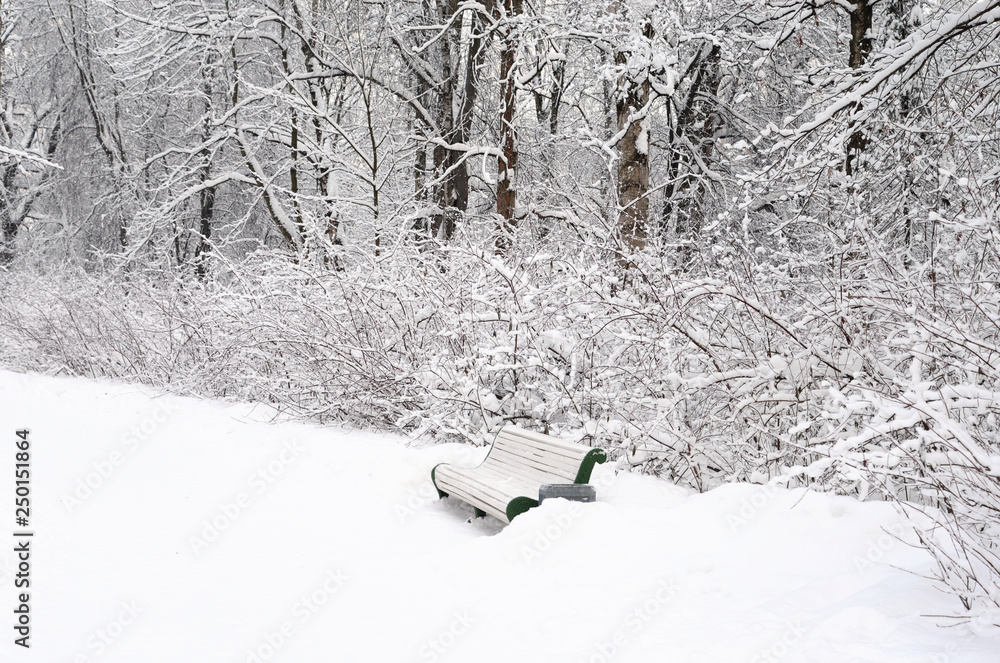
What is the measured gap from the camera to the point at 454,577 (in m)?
4.04

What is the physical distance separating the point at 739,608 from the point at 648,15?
30.7 feet

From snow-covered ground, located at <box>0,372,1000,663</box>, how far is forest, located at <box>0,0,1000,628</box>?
1.18 feet

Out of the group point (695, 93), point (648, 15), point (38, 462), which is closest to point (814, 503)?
point (38, 462)

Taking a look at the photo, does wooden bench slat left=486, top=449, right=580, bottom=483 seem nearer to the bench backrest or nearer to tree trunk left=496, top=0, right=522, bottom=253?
the bench backrest

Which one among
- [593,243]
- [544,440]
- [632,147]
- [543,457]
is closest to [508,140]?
[632,147]

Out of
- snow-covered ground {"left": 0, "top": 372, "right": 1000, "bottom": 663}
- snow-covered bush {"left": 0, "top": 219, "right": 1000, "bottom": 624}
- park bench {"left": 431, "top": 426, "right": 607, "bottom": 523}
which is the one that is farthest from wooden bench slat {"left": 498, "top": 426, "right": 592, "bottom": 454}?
snow-covered bush {"left": 0, "top": 219, "right": 1000, "bottom": 624}

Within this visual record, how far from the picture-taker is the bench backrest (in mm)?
4992

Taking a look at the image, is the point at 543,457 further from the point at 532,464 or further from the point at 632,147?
the point at 632,147

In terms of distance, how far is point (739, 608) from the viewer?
3350 millimetres

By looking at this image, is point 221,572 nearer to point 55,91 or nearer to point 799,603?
point 799,603

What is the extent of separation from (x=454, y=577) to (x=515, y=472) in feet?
5.00

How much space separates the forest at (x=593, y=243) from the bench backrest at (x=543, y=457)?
19.9 inches

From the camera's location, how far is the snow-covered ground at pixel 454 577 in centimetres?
314

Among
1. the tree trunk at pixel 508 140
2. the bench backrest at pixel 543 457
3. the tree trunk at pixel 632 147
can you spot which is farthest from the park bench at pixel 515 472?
the tree trunk at pixel 508 140
